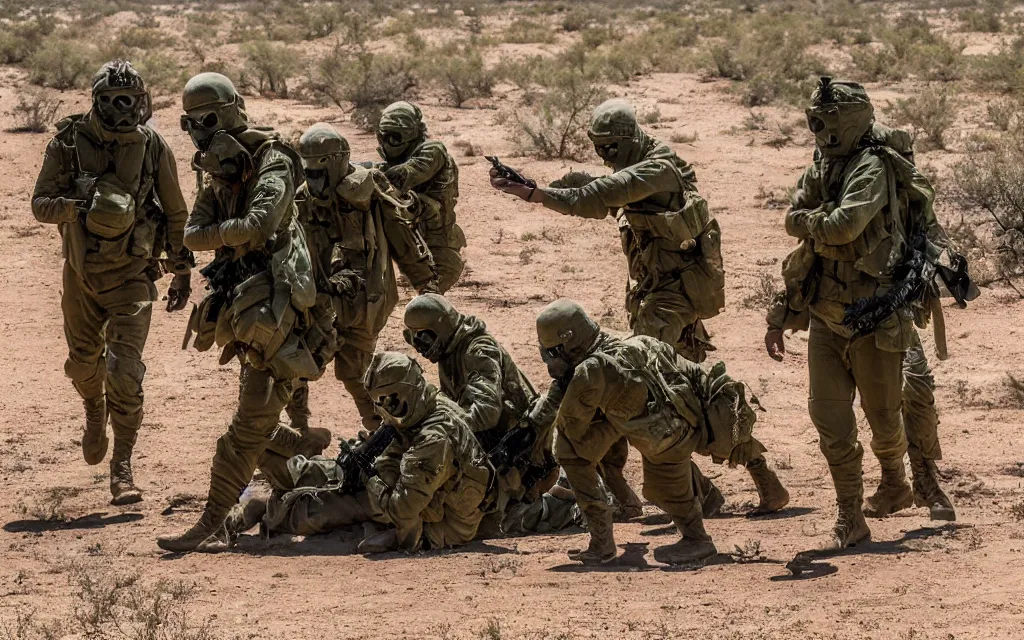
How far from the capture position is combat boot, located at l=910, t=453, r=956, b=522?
926 centimetres

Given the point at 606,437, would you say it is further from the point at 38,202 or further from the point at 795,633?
the point at 38,202

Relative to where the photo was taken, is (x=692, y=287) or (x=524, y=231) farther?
(x=524, y=231)

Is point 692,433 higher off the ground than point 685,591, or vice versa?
point 692,433

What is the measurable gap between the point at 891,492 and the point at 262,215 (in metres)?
3.95

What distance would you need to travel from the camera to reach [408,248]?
11367mm

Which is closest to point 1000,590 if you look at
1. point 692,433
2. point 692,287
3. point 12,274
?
point 692,433

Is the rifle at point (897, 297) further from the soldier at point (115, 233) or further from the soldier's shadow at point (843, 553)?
the soldier at point (115, 233)

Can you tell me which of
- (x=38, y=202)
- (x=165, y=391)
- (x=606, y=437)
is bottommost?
(x=165, y=391)

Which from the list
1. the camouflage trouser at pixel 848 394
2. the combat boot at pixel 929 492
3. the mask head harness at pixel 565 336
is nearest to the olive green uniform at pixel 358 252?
the mask head harness at pixel 565 336

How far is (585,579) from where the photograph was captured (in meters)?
8.41

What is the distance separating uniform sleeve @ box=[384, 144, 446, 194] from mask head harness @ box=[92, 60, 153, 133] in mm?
2362

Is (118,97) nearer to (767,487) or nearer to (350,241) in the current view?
(350,241)

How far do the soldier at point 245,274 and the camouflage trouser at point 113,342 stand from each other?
121cm

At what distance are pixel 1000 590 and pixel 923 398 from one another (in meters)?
1.91
